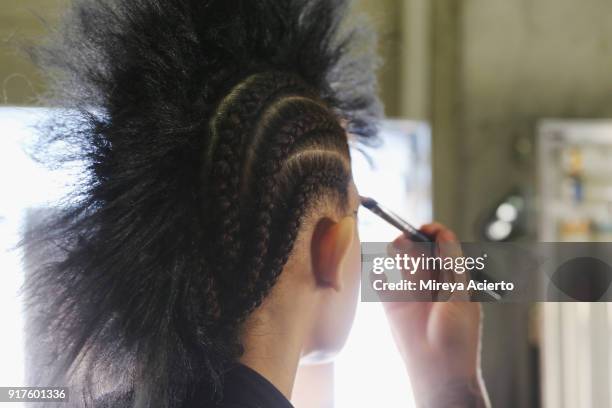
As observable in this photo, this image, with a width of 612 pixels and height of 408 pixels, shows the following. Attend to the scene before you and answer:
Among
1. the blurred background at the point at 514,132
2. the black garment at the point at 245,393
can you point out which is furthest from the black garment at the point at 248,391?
the blurred background at the point at 514,132

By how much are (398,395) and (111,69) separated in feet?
1.15

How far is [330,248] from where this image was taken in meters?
0.46

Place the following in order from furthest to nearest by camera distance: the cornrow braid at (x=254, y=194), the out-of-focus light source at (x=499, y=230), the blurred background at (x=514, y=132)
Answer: the out-of-focus light source at (x=499, y=230), the blurred background at (x=514, y=132), the cornrow braid at (x=254, y=194)

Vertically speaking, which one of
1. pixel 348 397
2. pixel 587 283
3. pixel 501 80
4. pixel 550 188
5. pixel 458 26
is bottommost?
pixel 348 397

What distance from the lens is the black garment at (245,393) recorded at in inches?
16.8

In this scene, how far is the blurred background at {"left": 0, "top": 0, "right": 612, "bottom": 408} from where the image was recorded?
57 cm

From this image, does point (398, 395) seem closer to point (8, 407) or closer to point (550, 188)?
point (8, 407)

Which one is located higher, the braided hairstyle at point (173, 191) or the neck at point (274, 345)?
the braided hairstyle at point (173, 191)

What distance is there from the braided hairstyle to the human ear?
0.02 m

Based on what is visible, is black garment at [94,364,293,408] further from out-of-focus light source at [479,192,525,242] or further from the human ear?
out-of-focus light source at [479,192,525,242]

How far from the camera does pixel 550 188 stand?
38.7 inches

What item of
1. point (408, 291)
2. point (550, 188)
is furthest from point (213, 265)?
point (550, 188)

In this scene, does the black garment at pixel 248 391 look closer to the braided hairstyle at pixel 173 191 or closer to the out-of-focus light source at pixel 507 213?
the braided hairstyle at pixel 173 191

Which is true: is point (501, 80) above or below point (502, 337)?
above
